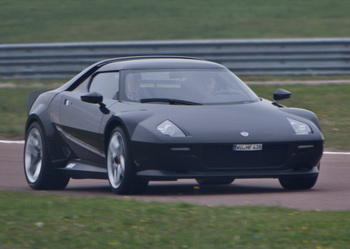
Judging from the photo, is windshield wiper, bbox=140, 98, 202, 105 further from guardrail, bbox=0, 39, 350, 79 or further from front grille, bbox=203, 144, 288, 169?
guardrail, bbox=0, 39, 350, 79

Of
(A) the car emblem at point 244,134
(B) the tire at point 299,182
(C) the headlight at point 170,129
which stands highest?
(C) the headlight at point 170,129

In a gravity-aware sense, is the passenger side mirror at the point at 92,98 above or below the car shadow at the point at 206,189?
above

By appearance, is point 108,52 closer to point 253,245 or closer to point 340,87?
point 340,87

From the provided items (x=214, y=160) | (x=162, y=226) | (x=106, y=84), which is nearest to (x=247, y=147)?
(x=214, y=160)

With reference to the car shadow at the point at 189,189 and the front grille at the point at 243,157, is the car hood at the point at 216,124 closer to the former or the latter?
the front grille at the point at 243,157

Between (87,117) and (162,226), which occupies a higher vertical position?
(87,117)

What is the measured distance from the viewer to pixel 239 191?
9.33m

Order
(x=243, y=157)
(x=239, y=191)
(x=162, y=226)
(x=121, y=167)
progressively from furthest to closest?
(x=239, y=191) < (x=121, y=167) < (x=243, y=157) < (x=162, y=226)

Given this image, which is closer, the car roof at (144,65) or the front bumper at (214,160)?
the front bumper at (214,160)

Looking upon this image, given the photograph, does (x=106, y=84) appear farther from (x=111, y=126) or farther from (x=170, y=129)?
(x=170, y=129)

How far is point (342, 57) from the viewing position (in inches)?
725

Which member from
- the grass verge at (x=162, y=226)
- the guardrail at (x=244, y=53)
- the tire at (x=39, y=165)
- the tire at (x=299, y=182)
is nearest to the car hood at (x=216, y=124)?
the tire at (x=299, y=182)

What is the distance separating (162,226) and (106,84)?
11.7ft

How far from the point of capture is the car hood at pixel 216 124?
8.50 m
